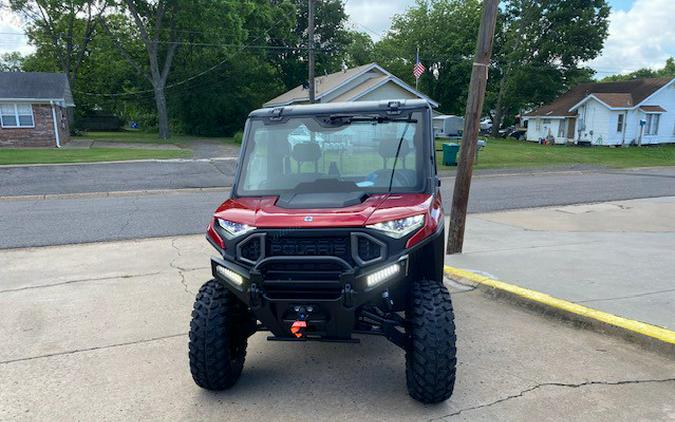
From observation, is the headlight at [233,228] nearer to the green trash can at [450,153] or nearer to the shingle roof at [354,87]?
the green trash can at [450,153]

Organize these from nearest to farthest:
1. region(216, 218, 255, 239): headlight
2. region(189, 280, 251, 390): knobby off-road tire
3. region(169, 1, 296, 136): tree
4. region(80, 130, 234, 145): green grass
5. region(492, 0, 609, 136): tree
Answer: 1. region(216, 218, 255, 239): headlight
2. region(189, 280, 251, 390): knobby off-road tire
3. region(80, 130, 234, 145): green grass
4. region(492, 0, 609, 136): tree
5. region(169, 1, 296, 136): tree

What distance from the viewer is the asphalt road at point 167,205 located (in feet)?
31.0

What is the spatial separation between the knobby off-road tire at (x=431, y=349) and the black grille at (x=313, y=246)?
2.10 feet

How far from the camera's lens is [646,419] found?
3.22 metres

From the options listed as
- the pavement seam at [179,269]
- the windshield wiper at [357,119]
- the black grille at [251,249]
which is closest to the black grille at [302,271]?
the black grille at [251,249]

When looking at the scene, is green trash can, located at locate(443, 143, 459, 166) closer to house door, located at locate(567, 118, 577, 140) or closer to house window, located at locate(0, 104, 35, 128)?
house door, located at locate(567, 118, 577, 140)

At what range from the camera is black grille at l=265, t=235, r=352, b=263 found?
10.4ft

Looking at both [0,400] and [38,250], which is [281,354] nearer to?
[0,400]

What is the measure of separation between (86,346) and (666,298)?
5897 mm

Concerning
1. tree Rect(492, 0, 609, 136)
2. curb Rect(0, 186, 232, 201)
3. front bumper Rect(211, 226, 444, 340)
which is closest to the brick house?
curb Rect(0, 186, 232, 201)

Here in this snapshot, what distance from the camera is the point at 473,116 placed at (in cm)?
695

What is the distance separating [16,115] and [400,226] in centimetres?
3402

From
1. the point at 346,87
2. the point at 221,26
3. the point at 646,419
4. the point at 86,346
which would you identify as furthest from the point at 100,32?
the point at 646,419

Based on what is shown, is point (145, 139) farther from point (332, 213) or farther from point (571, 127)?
point (332, 213)
